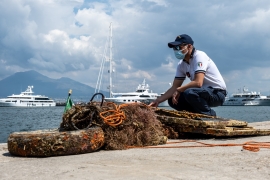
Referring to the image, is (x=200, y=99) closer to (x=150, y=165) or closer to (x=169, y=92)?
(x=169, y=92)

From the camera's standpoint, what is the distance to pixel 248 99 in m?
114

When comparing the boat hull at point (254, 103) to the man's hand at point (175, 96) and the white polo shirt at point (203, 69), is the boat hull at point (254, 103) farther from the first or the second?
the man's hand at point (175, 96)

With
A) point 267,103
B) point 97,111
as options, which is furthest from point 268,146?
point 267,103

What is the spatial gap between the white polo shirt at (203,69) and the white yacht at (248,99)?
113 meters

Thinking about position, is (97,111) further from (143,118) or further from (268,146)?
(268,146)

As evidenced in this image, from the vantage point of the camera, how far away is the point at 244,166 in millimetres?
3201

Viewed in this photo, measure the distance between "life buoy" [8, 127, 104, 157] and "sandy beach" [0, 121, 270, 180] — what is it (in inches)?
4.4

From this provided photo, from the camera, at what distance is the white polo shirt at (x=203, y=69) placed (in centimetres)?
566

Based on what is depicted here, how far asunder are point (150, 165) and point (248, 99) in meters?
116

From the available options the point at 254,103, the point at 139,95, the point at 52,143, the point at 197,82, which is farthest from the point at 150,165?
the point at 254,103

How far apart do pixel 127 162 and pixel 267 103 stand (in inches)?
4717

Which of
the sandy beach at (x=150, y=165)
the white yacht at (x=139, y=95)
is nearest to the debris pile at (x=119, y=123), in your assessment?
the sandy beach at (x=150, y=165)

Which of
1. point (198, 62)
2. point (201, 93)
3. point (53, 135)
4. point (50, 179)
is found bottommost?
point (50, 179)

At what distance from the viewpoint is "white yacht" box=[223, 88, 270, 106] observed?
11462 centimetres
